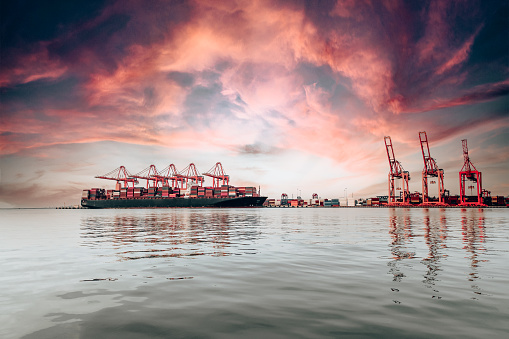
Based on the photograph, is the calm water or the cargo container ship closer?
the calm water

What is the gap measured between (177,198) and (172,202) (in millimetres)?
4032

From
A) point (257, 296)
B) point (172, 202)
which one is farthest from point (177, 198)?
point (257, 296)

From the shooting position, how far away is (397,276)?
30.2 ft

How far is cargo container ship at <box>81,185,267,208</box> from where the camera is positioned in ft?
543

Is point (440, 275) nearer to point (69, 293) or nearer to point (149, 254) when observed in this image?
point (69, 293)

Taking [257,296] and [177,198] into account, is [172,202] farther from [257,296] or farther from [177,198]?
[257,296]

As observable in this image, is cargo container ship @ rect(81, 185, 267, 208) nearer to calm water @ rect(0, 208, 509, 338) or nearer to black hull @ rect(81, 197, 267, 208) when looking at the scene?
black hull @ rect(81, 197, 267, 208)

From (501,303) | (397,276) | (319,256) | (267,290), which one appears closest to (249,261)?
(319,256)

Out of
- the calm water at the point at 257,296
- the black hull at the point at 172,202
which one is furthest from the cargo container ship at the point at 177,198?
the calm water at the point at 257,296

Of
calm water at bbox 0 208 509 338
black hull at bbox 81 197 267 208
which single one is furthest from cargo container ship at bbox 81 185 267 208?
calm water at bbox 0 208 509 338

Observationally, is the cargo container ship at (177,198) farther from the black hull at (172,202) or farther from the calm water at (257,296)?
the calm water at (257,296)

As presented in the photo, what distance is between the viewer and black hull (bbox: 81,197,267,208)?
163000 millimetres

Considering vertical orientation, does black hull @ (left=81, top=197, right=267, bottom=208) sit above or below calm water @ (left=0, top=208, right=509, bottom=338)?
below

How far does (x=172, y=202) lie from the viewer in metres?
173
